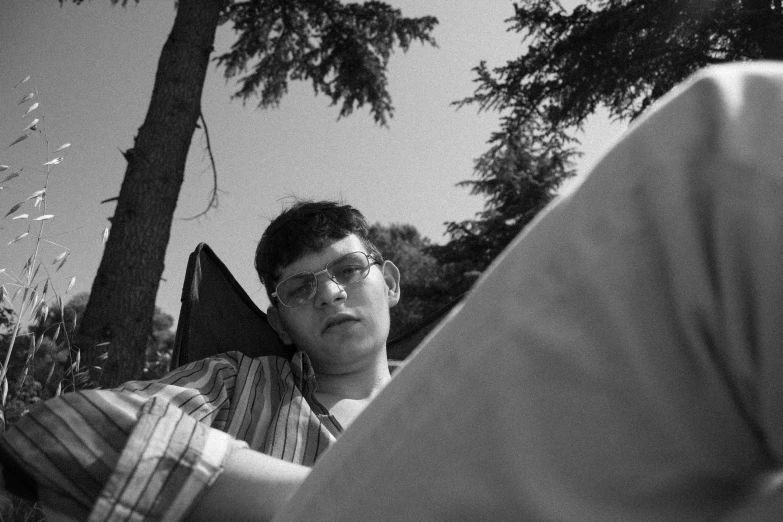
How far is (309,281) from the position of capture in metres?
2.02

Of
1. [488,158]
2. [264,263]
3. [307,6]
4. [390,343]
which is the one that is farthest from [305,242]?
[488,158]

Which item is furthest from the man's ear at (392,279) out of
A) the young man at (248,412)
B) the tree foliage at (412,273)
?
the tree foliage at (412,273)

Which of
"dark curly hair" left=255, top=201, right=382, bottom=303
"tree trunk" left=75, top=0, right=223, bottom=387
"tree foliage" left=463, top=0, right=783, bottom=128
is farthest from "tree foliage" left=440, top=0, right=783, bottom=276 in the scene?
"dark curly hair" left=255, top=201, right=382, bottom=303

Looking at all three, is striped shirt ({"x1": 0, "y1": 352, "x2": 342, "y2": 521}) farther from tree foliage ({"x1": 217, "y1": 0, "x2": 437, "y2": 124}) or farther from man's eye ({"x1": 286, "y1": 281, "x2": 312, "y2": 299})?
tree foliage ({"x1": 217, "y1": 0, "x2": 437, "y2": 124})

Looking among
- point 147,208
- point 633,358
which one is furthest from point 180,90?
point 633,358

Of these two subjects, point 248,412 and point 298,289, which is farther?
point 298,289

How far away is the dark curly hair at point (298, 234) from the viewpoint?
2084mm

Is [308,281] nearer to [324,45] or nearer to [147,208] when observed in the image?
[147,208]

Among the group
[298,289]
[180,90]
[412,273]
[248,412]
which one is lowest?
[412,273]

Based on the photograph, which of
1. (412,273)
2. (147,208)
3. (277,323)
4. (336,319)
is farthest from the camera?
(412,273)

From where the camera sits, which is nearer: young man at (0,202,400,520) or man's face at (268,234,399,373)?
young man at (0,202,400,520)

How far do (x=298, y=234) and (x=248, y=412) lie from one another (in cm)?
72

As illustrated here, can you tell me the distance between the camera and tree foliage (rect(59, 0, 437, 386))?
12.8ft

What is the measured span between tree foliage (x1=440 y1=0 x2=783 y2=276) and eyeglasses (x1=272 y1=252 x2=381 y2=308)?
20.3 feet
